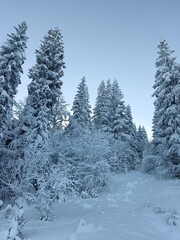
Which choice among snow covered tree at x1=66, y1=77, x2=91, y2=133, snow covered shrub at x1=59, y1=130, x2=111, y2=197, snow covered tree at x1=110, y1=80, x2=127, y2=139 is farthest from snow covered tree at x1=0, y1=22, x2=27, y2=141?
snow covered tree at x1=110, y1=80, x2=127, y2=139

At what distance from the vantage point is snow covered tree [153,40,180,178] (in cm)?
2697

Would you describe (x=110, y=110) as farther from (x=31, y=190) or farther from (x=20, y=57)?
(x=31, y=190)

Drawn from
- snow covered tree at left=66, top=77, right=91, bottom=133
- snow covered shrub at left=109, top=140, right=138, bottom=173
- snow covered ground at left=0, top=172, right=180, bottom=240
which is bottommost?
snow covered ground at left=0, top=172, right=180, bottom=240

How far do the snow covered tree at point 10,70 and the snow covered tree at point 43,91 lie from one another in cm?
163

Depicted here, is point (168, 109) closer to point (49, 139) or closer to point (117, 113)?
point (49, 139)

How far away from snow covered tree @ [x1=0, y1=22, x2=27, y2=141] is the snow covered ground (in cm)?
749

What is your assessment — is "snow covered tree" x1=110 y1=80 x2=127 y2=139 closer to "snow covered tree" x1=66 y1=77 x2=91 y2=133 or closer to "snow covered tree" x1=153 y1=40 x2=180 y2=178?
"snow covered tree" x1=66 y1=77 x2=91 y2=133

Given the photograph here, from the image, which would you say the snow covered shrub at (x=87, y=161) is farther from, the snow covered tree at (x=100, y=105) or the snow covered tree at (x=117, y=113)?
the snow covered tree at (x=100, y=105)

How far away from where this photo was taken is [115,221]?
11477 millimetres

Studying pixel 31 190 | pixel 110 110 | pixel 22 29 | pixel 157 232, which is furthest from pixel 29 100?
pixel 110 110

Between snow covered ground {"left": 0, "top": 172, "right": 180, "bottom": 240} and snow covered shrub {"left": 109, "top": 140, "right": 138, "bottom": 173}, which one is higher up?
snow covered shrub {"left": 109, "top": 140, "right": 138, "bottom": 173}

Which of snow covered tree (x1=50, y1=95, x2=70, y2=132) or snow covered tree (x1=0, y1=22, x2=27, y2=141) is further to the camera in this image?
snow covered tree (x1=50, y1=95, x2=70, y2=132)

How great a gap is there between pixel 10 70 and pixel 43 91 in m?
3.97

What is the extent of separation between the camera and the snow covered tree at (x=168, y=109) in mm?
26969
